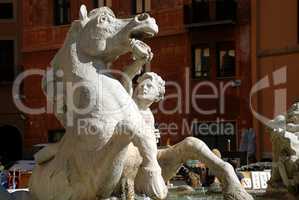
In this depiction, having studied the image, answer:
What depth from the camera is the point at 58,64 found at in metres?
3.95

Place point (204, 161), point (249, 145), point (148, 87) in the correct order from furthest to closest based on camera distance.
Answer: point (249, 145), point (148, 87), point (204, 161)

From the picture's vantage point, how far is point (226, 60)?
2941 cm

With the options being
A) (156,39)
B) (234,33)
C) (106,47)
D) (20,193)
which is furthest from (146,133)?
(156,39)

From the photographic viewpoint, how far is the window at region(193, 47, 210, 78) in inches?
1168

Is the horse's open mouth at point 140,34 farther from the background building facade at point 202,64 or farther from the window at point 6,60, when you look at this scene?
the window at point 6,60

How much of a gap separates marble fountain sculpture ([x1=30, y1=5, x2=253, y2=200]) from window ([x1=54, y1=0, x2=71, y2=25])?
3096 cm

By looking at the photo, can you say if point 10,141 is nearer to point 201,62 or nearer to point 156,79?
point 201,62

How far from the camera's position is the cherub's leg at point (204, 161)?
13.1 feet

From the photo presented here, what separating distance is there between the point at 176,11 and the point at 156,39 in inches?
63.0

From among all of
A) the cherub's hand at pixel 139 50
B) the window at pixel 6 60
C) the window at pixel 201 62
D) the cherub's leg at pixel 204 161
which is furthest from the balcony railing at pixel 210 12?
the cherub's hand at pixel 139 50

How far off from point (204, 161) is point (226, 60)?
83.9 feet

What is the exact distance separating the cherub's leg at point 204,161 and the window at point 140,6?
27.8 meters

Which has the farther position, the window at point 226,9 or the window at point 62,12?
the window at point 62,12

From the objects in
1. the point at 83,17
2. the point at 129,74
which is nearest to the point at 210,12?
the point at 129,74
